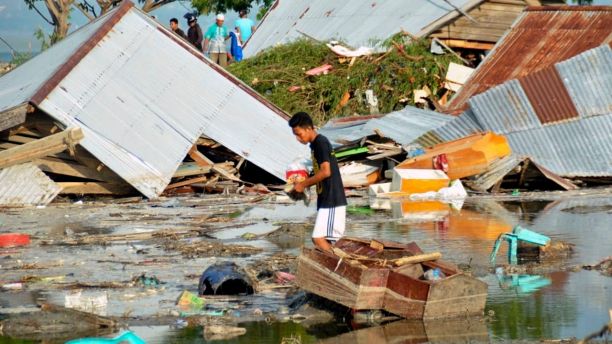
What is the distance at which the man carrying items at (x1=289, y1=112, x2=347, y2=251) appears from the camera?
9.40 m

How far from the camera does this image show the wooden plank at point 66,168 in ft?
60.7

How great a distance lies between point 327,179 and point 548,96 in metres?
11.0

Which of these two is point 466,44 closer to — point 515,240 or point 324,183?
point 515,240

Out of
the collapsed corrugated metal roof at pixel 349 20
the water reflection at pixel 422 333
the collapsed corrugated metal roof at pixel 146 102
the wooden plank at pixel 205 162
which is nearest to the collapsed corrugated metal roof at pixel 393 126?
the collapsed corrugated metal roof at pixel 146 102

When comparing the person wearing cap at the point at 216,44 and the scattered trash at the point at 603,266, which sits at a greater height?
the person wearing cap at the point at 216,44

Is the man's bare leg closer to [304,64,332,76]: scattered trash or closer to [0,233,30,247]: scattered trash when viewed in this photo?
[0,233,30,247]: scattered trash

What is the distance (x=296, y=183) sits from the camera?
31.0ft

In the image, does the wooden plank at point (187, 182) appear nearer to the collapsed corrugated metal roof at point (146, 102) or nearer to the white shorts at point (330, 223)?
the collapsed corrugated metal roof at point (146, 102)

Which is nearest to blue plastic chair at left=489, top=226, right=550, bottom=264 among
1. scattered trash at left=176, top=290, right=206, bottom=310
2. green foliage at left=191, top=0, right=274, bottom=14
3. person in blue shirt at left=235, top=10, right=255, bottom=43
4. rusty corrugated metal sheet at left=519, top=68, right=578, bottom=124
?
scattered trash at left=176, top=290, right=206, bottom=310

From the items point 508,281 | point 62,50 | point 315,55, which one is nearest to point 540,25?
point 315,55

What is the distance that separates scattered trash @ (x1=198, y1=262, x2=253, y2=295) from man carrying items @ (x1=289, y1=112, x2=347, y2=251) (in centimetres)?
80

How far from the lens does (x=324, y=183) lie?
9547mm

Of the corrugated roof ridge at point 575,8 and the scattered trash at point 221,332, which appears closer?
the scattered trash at point 221,332

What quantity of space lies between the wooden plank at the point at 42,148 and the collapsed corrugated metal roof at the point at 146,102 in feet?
1.92
